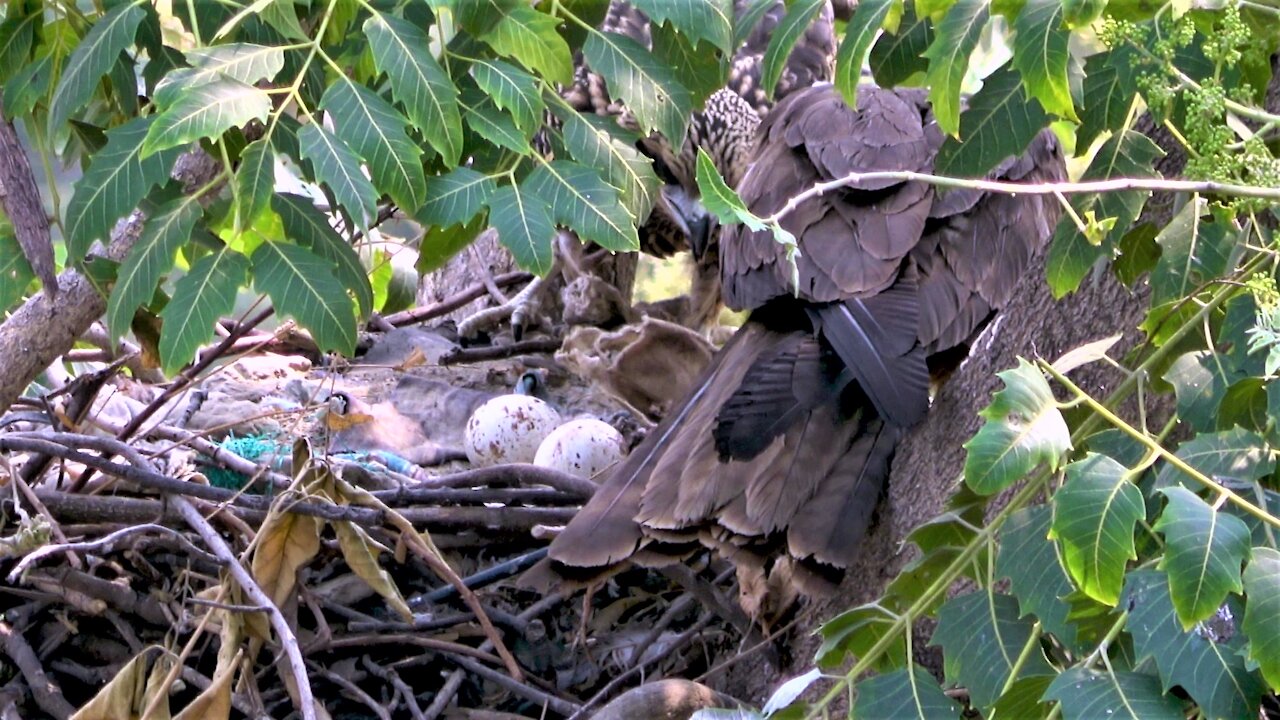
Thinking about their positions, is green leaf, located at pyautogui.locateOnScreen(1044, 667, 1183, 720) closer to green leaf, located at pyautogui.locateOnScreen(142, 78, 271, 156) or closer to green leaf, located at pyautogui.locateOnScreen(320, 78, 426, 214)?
green leaf, located at pyautogui.locateOnScreen(320, 78, 426, 214)

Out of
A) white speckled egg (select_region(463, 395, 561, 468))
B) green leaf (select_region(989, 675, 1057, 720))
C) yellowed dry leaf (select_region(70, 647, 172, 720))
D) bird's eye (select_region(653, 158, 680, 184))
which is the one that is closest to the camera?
green leaf (select_region(989, 675, 1057, 720))

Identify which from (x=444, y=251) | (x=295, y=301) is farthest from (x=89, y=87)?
(x=444, y=251)

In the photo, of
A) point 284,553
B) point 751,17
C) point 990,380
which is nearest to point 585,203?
point 751,17

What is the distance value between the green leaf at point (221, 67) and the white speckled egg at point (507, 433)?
1693 millimetres

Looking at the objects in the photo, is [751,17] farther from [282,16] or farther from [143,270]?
[143,270]

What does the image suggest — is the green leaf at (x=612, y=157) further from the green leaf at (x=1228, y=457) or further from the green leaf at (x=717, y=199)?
the green leaf at (x=1228, y=457)

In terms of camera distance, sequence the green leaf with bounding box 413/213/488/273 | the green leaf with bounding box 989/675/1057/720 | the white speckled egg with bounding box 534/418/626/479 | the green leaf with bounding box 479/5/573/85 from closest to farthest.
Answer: the green leaf with bounding box 989/675/1057/720, the green leaf with bounding box 479/5/573/85, the green leaf with bounding box 413/213/488/273, the white speckled egg with bounding box 534/418/626/479

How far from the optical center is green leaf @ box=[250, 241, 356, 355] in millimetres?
2111

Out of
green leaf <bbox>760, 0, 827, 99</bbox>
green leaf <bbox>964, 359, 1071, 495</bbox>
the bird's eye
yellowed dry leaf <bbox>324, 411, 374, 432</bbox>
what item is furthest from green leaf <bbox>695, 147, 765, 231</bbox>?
the bird's eye

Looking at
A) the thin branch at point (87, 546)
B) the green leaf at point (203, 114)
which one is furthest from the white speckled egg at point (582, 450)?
the green leaf at point (203, 114)

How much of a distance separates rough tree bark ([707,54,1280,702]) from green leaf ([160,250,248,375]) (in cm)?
112

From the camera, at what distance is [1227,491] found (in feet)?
4.45

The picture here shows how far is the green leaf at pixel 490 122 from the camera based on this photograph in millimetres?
2170

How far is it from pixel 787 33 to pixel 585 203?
44 centimetres
